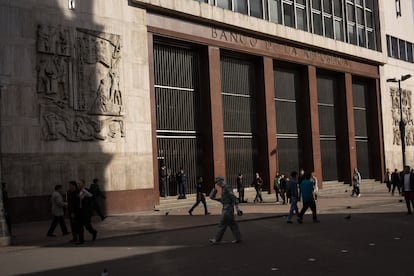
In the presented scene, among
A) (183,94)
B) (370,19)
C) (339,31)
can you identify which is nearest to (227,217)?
(183,94)

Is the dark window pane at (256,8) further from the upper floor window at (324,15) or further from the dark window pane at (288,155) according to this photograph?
the dark window pane at (288,155)

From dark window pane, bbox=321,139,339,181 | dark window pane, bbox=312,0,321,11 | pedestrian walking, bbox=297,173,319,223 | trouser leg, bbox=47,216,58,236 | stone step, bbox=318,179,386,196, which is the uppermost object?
dark window pane, bbox=312,0,321,11

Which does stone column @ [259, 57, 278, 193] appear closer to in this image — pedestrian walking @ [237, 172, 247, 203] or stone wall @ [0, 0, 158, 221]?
pedestrian walking @ [237, 172, 247, 203]

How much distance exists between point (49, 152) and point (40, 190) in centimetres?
153

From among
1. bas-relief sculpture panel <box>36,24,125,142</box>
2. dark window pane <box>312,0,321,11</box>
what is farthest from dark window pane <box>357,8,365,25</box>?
bas-relief sculpture panel <box>36,24,125,142</box>

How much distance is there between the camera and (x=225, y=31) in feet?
102

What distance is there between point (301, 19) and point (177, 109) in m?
12.9

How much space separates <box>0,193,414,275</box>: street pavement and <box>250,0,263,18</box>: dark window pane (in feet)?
53.6

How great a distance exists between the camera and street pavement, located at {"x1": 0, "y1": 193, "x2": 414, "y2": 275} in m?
9.78

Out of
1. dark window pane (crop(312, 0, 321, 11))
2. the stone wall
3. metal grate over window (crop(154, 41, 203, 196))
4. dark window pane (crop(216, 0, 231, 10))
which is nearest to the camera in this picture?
the stone wall

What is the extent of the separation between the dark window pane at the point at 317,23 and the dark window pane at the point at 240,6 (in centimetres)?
738

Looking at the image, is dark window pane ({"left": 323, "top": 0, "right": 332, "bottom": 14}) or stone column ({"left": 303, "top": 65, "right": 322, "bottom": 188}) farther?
dark window pane ({"left": 323, "top": 0, "right": 332, "bottom": 14})

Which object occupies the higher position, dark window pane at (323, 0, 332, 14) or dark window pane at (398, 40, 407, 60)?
dark window pane at (323, 0, 332, 14)

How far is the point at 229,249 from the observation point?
12.2 meters
